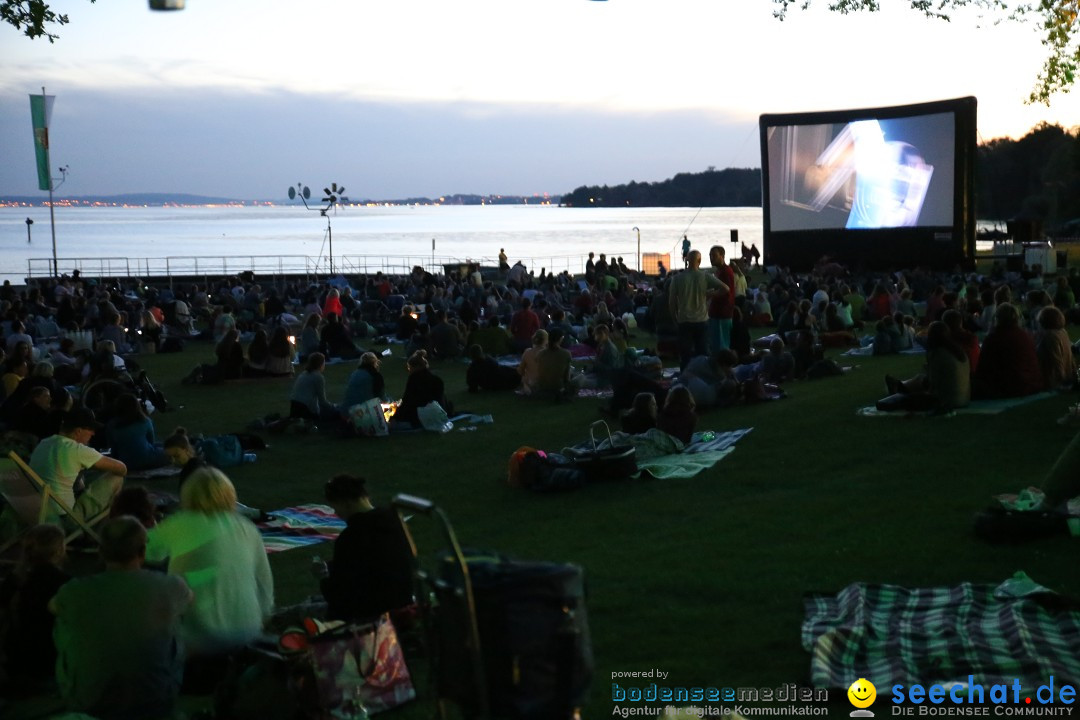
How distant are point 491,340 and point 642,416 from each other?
284 inches

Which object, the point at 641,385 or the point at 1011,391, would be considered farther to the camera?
the point at 641,385

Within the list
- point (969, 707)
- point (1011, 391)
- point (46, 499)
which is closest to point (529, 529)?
point (46, 499)

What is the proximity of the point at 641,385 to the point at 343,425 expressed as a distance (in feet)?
9.46

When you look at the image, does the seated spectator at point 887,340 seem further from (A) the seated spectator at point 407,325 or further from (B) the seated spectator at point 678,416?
(A) the seated spectator at point 407,325

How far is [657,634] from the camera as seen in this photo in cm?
491

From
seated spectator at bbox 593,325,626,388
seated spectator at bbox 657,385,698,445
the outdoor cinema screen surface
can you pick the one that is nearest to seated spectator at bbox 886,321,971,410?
seated spectator at bbox 657,385,698,445

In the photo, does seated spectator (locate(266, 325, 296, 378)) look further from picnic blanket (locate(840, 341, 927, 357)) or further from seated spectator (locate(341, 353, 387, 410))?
picnic blanket (locate(840, 341, 927, 357))

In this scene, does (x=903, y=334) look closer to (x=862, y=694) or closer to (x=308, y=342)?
(x=308, y=342)

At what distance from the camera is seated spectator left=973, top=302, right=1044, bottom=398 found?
32.6 feet

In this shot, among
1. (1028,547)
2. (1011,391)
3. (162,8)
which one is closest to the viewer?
(1028,547)

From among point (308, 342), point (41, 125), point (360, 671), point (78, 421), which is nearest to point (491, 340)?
point (308, 342)

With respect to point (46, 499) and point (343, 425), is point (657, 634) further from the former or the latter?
point (343, 425)

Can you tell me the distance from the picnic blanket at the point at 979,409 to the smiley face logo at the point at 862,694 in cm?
580

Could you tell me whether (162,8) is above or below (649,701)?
above
